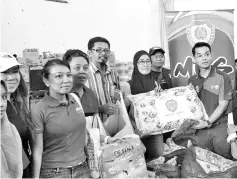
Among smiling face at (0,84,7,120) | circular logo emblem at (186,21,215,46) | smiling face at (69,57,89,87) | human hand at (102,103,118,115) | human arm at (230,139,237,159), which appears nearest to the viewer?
smiling face at (0,84,7,120)

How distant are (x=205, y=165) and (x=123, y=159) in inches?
35.6

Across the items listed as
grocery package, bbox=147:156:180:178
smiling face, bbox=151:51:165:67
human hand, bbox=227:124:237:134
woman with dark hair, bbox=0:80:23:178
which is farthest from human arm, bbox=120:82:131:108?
woman with dark hair, bbox=0:80:23:178

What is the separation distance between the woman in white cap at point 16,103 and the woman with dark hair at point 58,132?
46mm

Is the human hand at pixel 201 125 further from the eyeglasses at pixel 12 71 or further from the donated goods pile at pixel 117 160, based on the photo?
the eyeglasses at pixel 12 71

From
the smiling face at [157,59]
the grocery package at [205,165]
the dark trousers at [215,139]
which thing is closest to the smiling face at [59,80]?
the grocery package at [205,165]

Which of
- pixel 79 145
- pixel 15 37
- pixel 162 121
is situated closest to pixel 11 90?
pixel 79 145

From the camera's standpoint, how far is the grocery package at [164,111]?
259 centimetres

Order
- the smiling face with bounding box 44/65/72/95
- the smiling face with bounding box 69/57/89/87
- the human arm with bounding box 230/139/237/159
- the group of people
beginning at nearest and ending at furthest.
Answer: the group of people → the smiling face with bounding box 44/65/72/95 → the smiling face with bounding box 69/57/89/87 → the human arm with bounding box 230/139/237/159

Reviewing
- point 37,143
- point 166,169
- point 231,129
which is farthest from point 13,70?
point 231,129

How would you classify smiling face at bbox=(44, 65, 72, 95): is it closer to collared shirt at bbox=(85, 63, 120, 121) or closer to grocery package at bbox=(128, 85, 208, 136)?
collared shirt at bbox=(85, 63, 120, 121)

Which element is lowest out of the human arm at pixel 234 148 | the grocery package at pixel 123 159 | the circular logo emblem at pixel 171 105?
the human arm at pixel 234 148

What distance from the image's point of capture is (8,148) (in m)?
1.39

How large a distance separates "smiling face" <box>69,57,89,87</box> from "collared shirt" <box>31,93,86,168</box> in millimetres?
351

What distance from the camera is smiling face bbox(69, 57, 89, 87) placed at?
2054mm
